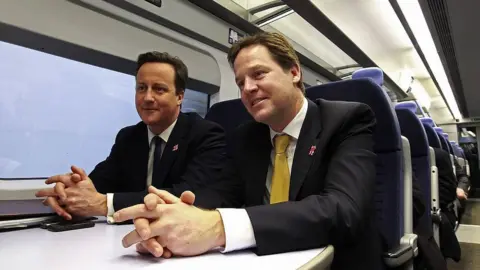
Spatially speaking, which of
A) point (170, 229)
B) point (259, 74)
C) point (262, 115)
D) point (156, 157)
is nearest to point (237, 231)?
point (170, 229)

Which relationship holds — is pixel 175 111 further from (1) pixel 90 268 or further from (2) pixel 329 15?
(2) pixel 329 15

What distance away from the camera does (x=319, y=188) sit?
113cm

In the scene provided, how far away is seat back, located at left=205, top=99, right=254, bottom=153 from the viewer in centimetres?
191

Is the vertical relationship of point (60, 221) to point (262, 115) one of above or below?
below

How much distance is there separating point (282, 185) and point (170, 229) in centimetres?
53

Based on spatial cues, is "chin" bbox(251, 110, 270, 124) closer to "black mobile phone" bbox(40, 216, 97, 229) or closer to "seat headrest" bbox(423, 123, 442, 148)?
"black mobile phone" bbox(40, 216, 97, 229)

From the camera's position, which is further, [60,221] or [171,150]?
[171,150]

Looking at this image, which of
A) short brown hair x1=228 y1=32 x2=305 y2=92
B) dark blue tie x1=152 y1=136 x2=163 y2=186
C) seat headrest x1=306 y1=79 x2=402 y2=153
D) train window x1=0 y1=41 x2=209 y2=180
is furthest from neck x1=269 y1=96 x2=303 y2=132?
train window x1=0 y1=41 x2=209 y2=180

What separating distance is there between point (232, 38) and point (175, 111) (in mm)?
1194

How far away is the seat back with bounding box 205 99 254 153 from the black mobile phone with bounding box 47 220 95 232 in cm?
82

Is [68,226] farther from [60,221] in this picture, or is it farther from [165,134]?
[165,134]

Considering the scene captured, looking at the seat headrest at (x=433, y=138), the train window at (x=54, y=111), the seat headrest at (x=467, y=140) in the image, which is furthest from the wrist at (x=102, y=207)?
the seat headrest at (x=467, y=140)

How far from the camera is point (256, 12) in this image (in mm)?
3061

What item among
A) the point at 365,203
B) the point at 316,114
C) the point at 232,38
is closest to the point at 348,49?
the point at 232,38
